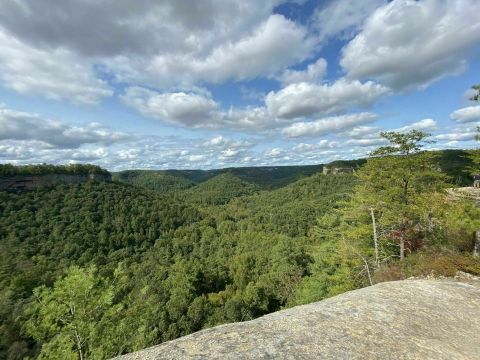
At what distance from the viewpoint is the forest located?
41.0 feet

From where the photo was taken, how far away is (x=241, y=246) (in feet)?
342

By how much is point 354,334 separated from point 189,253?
107403 millimetres

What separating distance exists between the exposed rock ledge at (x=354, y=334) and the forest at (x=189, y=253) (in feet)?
15.4

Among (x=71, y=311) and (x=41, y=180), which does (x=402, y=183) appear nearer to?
(x=71, y=311)

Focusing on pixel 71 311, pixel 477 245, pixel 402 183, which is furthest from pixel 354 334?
pixel 402 183

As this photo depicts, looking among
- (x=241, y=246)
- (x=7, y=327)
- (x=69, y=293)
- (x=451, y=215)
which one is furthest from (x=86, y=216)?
(x=451, y=215)

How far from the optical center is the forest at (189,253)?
12508mm

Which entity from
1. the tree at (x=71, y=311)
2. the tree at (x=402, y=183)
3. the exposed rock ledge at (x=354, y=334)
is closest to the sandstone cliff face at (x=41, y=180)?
the tree at (x=71, y=311)

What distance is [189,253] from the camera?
108375 millimetres

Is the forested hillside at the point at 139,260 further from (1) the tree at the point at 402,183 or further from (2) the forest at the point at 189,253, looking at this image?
(1) the tree at the point at 402,183

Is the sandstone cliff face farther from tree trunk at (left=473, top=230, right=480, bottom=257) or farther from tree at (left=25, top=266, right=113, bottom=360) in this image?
tree trunk at (left=473, top=230, right=480, bottom=257)

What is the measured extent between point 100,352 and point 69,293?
2.77 meters

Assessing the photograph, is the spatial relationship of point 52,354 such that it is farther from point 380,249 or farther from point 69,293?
point 380,249

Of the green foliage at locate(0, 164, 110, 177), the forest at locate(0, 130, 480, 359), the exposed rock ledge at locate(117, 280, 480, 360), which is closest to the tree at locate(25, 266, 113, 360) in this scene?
the forest at locate(0, 130, 480, 359)
